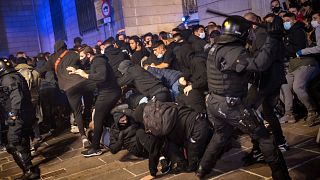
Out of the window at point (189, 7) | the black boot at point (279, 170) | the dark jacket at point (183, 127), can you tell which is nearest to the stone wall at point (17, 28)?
the window at point (189, 7)

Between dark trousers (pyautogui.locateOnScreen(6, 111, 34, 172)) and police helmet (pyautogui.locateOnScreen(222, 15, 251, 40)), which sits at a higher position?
police helmet (pyautogui.locateOnScreen(222, 15, 251, 40))

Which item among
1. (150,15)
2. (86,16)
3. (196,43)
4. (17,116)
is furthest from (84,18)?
(17,116)

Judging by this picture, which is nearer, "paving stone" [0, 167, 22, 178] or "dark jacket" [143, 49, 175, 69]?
"paving stone" [0, 167, 22, 178]

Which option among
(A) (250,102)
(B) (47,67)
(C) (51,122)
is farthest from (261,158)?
(C) (51,122)

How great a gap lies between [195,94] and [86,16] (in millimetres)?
13359

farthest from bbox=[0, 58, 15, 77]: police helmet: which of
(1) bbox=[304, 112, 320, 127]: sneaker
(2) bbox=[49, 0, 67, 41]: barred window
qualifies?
(2) bbox=[49, 0, 67, 41]: barred window

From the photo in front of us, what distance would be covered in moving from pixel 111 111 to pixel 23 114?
1573 mm

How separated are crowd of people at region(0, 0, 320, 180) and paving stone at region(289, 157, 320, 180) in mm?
366

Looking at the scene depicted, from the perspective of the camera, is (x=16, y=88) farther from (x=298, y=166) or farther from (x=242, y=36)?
(x=298, y=166)

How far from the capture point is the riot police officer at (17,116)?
217 inches

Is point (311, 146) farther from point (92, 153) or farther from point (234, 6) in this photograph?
point (234, 6)

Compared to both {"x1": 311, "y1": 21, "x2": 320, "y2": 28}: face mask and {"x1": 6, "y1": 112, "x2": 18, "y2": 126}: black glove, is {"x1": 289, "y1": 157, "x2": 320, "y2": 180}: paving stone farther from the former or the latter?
{"x1": 6, "y1": 112, "x2": 18, "y2": 126}: black glove

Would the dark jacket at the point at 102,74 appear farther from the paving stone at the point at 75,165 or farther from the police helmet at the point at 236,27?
the police helmet at the point at 236,27

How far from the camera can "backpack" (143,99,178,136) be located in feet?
13.8
